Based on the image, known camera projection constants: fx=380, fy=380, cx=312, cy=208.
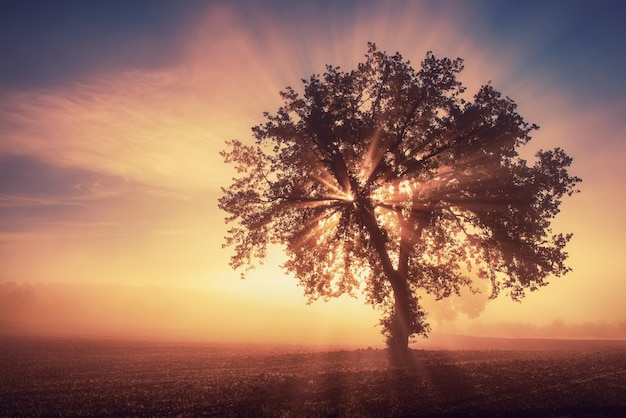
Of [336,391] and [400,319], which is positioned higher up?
[400,319]

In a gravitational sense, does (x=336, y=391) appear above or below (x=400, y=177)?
below

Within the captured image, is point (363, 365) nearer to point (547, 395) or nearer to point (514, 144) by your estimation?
point (547, 395)

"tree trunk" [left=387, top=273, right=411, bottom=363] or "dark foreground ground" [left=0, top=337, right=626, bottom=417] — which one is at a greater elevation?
"tree trunk" [left=387, top=273, right=411, bottom=363]

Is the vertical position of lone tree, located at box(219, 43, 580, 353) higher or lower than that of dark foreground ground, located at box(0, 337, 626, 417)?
higher

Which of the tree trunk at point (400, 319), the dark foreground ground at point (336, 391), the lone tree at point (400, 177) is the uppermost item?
the lone tree at point (400, 177)

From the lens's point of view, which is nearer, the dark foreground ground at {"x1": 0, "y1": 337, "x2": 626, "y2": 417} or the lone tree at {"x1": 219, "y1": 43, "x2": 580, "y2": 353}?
the dark foreground ground at {"x1": 0, "y1": 337, "x2": 626, "y2": 417}

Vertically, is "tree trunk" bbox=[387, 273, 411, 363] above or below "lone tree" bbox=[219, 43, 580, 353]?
below

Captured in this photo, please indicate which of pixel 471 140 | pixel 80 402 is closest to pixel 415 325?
pixel 471 140

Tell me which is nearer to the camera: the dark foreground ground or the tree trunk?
the dark foreground ground

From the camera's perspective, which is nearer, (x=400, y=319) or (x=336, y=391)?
(x=336, y=391)

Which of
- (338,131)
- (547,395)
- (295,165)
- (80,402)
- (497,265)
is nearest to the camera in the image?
(547,395)

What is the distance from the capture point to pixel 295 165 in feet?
84.1

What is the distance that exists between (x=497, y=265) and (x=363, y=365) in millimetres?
12066

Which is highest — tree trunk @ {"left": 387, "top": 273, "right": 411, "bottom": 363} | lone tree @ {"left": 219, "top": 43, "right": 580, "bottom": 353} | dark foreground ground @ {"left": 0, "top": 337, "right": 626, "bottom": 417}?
lone tree @ {"left": 219, "top": 43, "right": 580, "bottom": 353}
